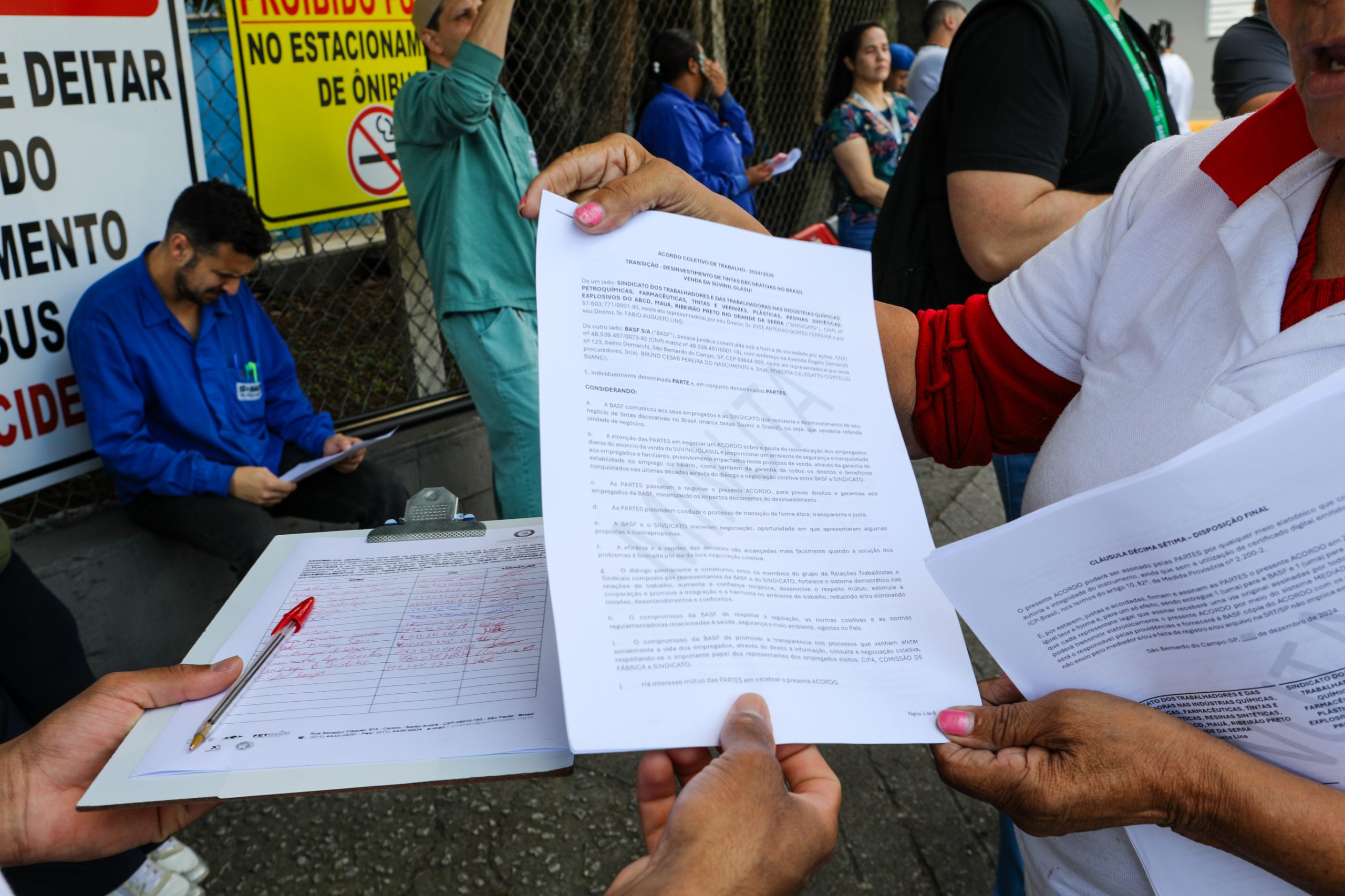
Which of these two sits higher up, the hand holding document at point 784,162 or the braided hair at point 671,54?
the braided hair at point 671,54

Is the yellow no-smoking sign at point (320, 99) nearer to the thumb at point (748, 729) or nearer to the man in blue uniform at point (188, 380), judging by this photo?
the man in blue uniform at point (188, 380)

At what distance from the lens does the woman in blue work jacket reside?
13.2 feet

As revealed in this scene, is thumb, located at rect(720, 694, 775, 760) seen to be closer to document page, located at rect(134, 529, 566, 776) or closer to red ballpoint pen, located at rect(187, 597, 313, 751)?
document page, located at rect(134, 529, 566, 776)

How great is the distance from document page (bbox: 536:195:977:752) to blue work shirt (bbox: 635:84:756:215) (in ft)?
10.6

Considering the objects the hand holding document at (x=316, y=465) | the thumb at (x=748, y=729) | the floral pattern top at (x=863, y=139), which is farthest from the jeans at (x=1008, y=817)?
the floral pattern top at (x=863, y=139)

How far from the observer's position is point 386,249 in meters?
3.62

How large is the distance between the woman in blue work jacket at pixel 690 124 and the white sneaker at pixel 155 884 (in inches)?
121

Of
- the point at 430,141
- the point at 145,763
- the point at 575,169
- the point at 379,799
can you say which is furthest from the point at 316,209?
the point at 145,763

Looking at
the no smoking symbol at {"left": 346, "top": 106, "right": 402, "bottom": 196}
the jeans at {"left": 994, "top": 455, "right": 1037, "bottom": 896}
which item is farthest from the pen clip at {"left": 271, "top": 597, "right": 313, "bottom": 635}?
the no smoking symbol at {"left": 346, "top": 106, "right": 402, "bottom": 196}

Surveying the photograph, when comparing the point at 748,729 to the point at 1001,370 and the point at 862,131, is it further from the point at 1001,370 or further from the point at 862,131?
the point at 862,131

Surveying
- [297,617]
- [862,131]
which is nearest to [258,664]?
[297,617]

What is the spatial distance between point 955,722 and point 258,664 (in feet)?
2.16

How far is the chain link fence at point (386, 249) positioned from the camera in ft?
9.65

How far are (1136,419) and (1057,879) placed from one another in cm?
54
